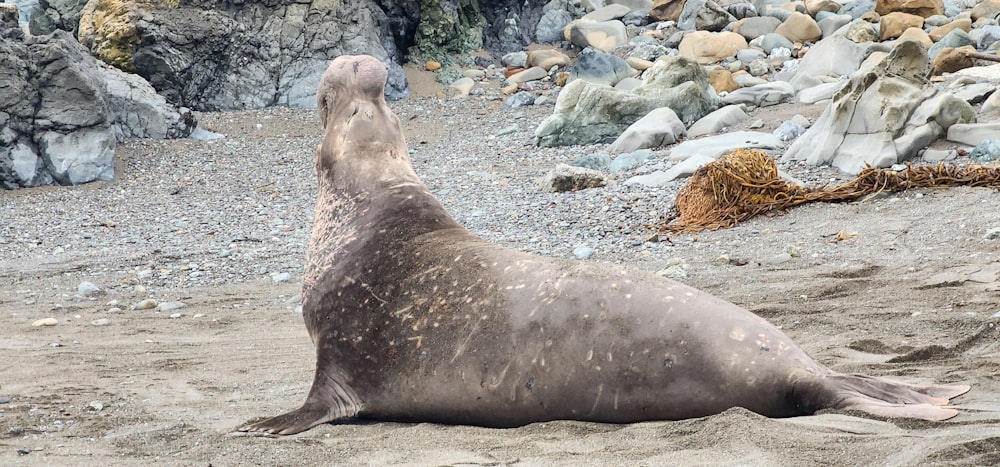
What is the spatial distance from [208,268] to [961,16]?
16.6m

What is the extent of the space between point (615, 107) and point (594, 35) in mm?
7931

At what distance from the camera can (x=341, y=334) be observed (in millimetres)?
4320

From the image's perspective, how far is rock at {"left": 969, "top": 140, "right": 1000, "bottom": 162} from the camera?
9078mm

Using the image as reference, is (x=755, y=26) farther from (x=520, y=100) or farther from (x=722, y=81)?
(x=520, y=100)

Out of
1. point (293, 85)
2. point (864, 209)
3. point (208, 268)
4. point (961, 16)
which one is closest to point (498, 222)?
point (208, 268)

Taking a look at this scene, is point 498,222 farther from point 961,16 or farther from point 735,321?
point 961,16

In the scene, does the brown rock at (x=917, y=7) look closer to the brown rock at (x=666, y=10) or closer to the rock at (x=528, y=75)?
the brown rock at (x=666, y=10)

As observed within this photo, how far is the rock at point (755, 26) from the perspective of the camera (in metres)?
21.4

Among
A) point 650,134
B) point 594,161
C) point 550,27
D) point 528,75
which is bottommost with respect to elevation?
point 594,161

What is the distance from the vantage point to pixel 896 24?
1967 centimetres

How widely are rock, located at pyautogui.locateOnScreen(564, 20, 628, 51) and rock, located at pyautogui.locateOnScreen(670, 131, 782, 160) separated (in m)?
10.00

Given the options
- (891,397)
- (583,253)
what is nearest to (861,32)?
(583,253)

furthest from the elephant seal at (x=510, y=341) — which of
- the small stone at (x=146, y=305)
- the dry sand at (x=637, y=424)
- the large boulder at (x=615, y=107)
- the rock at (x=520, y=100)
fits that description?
the rock at (x=520, y=100)

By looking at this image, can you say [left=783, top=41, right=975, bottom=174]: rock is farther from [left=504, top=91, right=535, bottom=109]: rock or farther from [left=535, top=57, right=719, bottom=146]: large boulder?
[left=504, top=91, right=535, bottom=109]: rock
